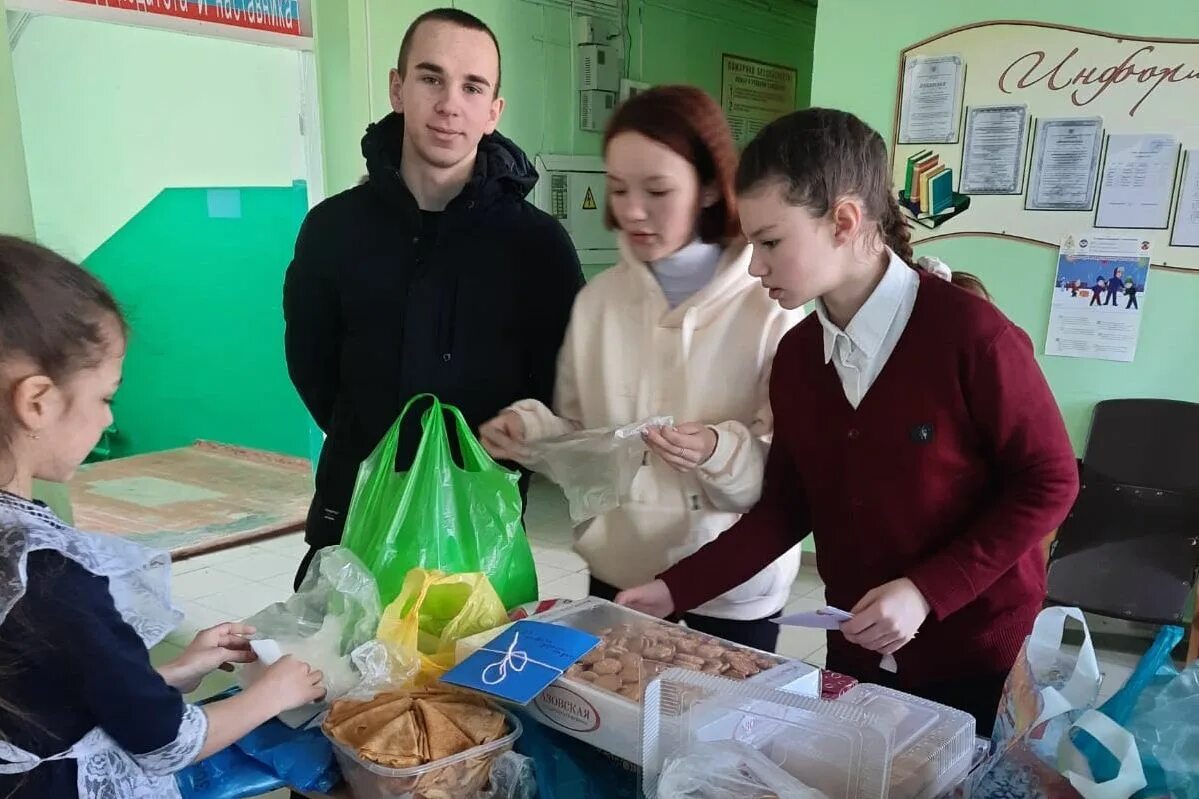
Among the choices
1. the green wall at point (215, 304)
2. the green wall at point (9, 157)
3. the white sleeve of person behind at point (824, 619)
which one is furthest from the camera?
the green wall at point (215, 304)

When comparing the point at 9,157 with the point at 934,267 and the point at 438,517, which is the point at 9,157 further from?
the point at 934,267

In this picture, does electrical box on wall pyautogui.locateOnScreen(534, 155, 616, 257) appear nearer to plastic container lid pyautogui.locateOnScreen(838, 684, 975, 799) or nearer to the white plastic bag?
the white plastic bag

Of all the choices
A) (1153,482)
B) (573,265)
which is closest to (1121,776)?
(573,265)

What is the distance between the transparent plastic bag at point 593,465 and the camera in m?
1.40

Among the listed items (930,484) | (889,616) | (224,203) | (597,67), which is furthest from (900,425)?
(224,203)

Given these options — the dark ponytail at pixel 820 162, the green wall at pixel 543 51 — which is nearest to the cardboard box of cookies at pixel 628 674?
the dark ponytail at pixel 820 162

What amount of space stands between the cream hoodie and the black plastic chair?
189cm

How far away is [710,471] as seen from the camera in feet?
4.41

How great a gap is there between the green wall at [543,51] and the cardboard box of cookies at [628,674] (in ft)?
10.3

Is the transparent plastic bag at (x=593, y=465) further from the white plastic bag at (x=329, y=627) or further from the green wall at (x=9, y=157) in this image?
the green wall at (x=9, y=157)

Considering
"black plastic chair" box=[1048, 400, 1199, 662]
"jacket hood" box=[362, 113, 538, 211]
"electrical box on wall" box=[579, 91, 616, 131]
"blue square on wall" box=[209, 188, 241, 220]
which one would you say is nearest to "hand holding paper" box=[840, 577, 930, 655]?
→ "jacket hood" box=[362, 113, 538, 211]

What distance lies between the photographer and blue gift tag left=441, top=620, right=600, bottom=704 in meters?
1.01

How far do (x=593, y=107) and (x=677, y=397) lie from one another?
11.5 feet

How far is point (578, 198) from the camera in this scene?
4.70 meters
